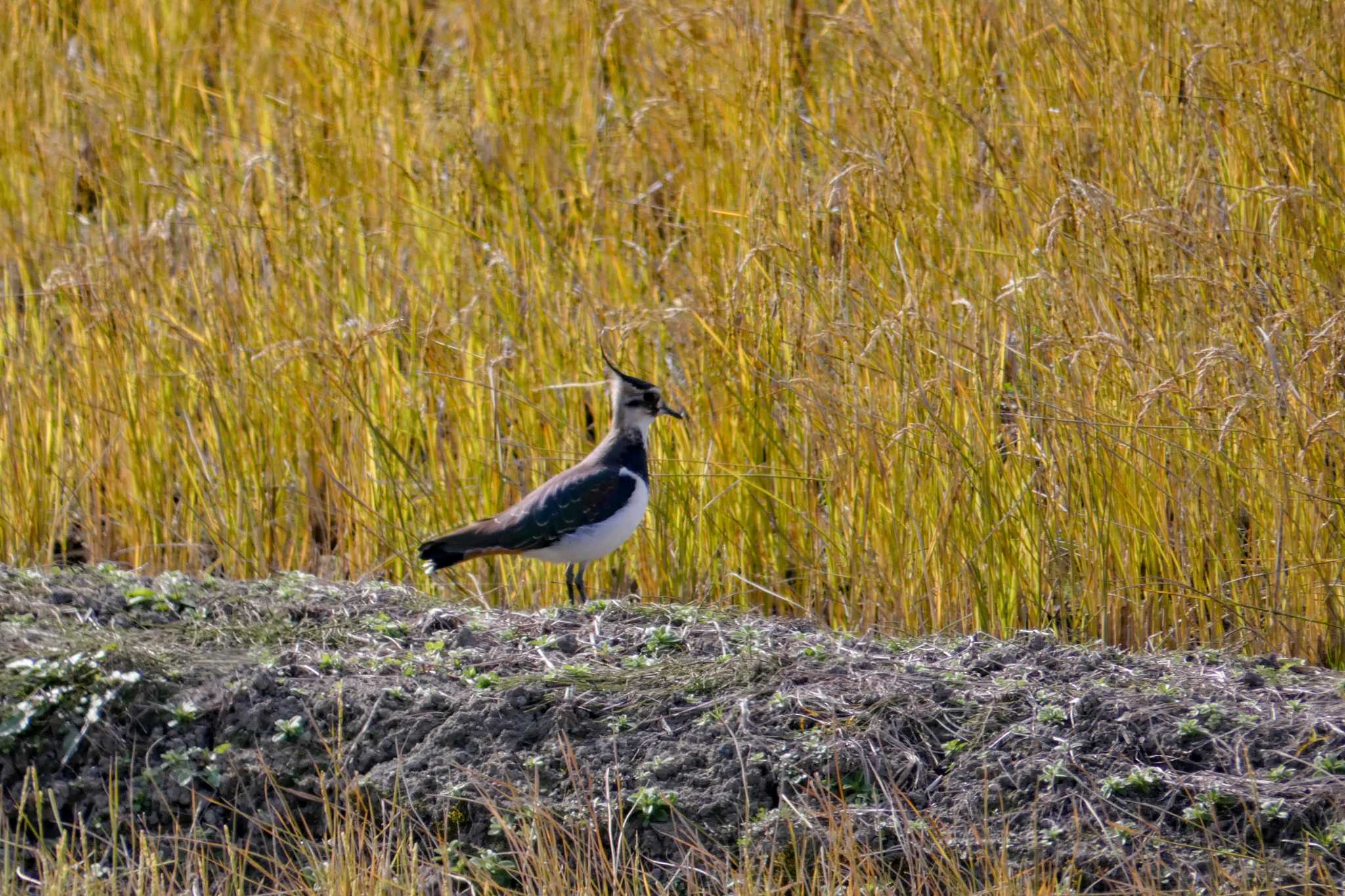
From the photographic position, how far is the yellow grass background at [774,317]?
180 inches

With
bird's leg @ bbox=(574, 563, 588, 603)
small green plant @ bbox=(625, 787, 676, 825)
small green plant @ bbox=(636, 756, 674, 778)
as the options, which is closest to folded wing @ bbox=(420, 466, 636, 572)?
bird's leg @ bbox=(574, 563, 588, 603)

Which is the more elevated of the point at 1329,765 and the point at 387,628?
the point at 387,628

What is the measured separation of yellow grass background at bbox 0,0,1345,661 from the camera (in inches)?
180

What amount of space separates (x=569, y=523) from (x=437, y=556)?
16.9 inches

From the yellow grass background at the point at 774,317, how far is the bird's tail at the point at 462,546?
421 mm

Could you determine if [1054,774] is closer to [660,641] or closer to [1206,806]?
[1206,806]

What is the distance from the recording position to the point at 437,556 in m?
4.85

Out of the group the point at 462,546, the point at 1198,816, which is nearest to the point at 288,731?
the point at 462,546

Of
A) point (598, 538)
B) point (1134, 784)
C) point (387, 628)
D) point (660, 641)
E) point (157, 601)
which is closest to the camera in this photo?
point (1134, 784)

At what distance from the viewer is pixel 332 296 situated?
19.6 ft

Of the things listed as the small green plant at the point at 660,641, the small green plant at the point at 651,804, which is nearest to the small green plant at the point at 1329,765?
the small green plant at the point at 651,804

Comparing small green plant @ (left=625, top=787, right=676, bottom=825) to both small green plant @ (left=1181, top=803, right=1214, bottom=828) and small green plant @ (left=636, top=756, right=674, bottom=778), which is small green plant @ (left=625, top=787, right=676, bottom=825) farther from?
small green plant @ (left=1181, top=803, right=1214, bottom=828)

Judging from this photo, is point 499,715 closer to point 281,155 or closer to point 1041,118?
point 1041,118

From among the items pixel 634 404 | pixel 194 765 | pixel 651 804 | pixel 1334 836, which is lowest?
pixel 1334 836
